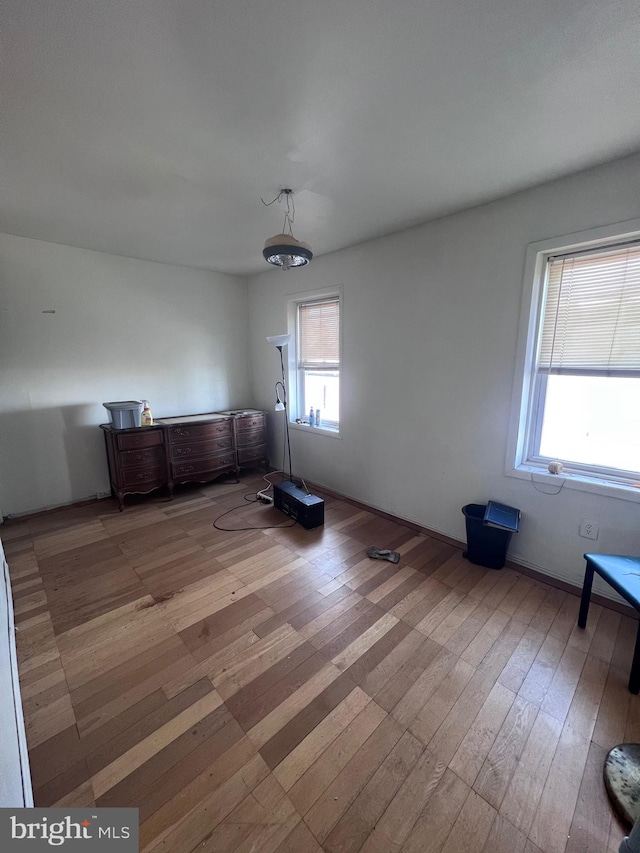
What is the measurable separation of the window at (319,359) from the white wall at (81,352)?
1.18m

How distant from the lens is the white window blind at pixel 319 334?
355cm

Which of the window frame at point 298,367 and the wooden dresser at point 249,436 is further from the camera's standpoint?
the wooden dresser at point 249,436

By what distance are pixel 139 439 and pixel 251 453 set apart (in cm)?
131

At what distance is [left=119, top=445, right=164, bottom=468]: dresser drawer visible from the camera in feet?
10.7

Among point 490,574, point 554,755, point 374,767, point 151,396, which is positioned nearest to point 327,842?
point 374,767

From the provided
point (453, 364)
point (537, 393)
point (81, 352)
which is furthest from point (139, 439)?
point (537, 393)

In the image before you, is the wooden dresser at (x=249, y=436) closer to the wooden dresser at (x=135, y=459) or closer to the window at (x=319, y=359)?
the window at (x=319, y=359)

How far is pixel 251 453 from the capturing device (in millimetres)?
4195

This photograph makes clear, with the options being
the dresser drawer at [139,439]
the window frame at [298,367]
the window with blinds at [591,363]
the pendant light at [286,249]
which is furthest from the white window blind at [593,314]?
the dresser drawer at [139,439]

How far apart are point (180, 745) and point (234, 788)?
10.9 inches

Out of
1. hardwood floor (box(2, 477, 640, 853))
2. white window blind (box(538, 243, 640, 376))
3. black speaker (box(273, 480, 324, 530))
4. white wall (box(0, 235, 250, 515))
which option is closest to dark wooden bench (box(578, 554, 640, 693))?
hardwood floor (box(2, 477, 640, 853))

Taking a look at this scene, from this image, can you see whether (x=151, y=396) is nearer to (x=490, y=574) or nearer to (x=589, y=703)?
(x=490, y=574)

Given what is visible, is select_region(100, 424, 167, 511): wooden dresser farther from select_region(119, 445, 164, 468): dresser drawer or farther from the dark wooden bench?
the dark wooden bench

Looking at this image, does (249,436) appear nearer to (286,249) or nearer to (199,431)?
(199,431)
